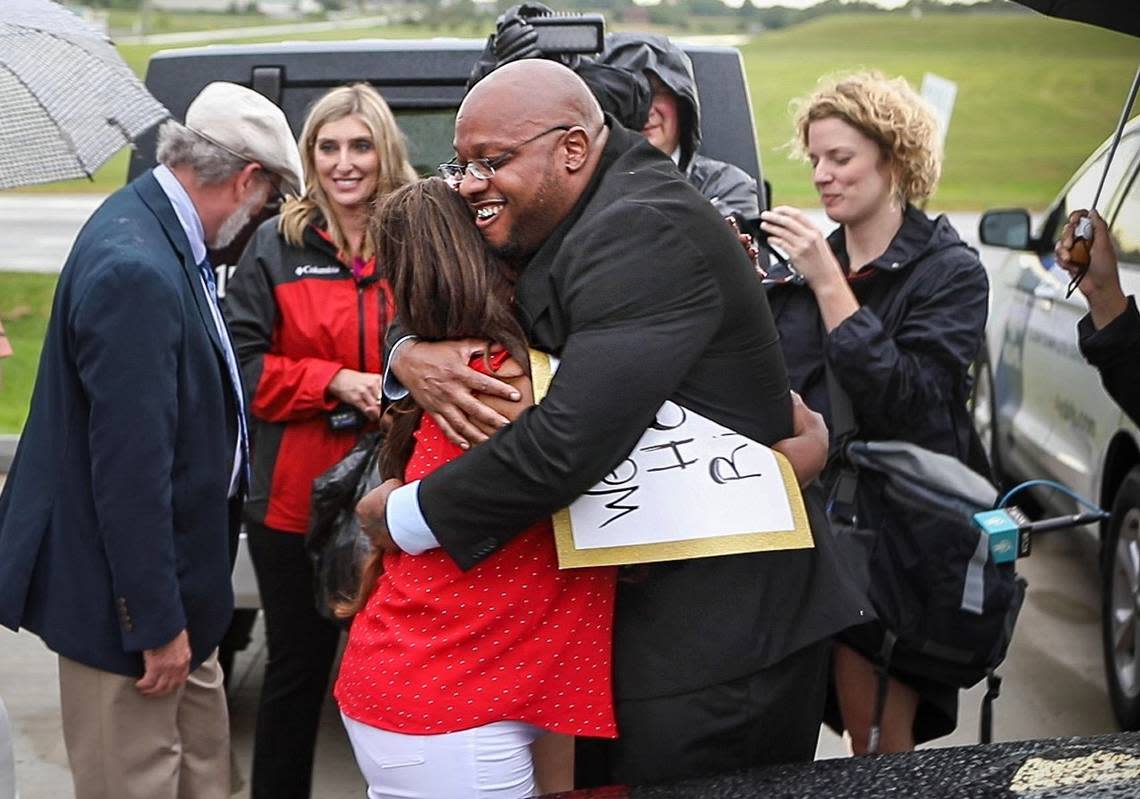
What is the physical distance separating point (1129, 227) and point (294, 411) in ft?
10.2

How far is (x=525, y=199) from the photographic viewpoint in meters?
2.27

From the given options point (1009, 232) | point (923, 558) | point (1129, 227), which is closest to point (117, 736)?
point (923, 558)

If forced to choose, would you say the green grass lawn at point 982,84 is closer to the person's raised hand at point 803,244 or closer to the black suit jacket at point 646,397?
the person's raised hand at point 803,244

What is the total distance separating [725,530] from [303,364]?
71.1 inches

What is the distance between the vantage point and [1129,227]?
5238 mm

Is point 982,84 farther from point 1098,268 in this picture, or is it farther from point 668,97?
point 1098,268

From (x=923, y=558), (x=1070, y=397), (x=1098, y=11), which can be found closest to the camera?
(x=1098, y=11)

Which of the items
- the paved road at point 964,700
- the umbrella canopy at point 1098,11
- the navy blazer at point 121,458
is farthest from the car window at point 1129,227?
the navy blazer at point 121,458

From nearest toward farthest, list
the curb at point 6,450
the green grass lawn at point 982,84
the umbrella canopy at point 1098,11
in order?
the umbrella canopy at point 1098,11, the curb at point 6,450, the green grass lawn at point 982,84

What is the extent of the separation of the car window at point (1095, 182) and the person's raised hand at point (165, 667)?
3804 mm

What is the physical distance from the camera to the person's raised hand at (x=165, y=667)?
2.92 m

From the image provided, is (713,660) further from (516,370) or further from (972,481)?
(972,481)

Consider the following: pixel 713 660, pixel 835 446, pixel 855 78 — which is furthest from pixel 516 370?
pixel 855 78

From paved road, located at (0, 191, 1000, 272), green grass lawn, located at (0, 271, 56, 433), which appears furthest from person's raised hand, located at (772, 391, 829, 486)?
paved road, located at (0, 191, 1000, 272)
